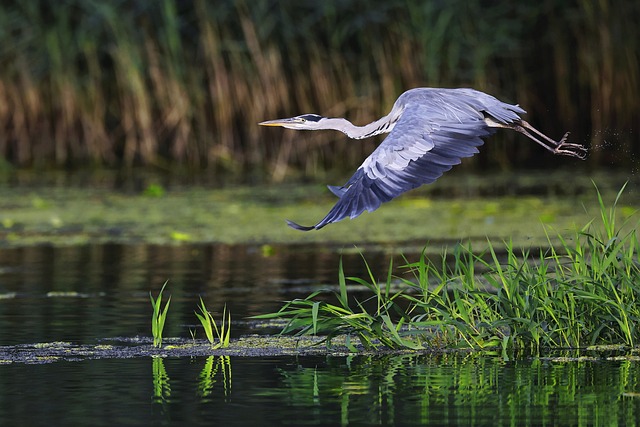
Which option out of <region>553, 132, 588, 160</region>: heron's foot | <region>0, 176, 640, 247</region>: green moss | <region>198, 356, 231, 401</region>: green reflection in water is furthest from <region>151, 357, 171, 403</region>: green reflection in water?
<region>0, 176, 640, 247</region>: green moss

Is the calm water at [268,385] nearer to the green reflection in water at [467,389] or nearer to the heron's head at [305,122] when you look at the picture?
the green reflection in water at [467,389]

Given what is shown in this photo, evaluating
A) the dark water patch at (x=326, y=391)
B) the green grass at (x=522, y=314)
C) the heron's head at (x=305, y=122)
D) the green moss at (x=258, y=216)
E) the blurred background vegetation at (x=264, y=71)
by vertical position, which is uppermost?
the blurred background vegetation at (x=264, y=71)

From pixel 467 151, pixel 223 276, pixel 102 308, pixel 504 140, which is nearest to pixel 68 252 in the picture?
pixel 223 276

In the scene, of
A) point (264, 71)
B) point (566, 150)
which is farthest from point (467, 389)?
point (264, 71)

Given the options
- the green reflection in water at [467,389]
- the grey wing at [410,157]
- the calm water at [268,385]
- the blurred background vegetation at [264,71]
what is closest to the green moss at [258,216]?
the blurred background vegetation at [264,71]

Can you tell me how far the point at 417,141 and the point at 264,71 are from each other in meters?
9.27

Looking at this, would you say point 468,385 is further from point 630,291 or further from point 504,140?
point 504,140

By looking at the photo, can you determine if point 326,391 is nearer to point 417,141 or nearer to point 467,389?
point 467,389

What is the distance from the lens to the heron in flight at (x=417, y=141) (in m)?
5.49

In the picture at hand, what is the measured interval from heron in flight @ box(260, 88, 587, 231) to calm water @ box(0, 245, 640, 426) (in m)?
0.61

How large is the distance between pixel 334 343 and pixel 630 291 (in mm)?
1257

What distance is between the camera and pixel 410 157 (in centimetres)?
570

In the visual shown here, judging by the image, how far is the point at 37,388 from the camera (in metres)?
5.28

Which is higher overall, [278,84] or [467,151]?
[278,84]
